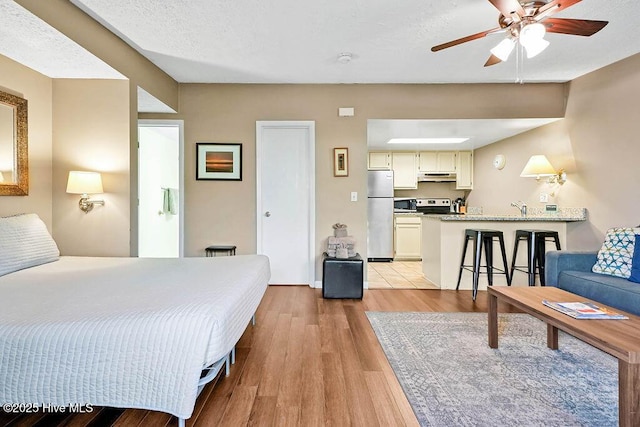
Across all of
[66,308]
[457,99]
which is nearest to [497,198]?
[457,99]

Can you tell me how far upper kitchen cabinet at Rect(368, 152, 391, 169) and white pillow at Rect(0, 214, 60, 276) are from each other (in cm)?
485

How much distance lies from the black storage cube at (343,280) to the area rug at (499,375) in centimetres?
74

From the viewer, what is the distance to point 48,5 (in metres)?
1.99

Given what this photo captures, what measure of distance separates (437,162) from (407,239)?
1625 mm

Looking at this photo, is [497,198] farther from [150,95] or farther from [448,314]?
[150,95]

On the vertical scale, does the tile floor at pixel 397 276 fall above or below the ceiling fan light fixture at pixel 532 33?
below

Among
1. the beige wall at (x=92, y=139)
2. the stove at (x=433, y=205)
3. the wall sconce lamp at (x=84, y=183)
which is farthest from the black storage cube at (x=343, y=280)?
the stove at (x=433, y=205)

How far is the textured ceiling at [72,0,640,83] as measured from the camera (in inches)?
88.3

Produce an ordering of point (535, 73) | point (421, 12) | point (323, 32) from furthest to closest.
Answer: point (535, 73), point (323, 32), point (421, 12)

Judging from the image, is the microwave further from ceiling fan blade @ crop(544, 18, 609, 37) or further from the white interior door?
ceiling fan blade @ crop(544, 18, 609, 37)

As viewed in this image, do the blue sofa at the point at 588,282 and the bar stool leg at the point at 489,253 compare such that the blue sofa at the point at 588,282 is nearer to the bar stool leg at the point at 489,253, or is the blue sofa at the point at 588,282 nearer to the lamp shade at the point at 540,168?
the bar stool leg at the point at 489,253

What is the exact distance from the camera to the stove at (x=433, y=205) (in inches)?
242

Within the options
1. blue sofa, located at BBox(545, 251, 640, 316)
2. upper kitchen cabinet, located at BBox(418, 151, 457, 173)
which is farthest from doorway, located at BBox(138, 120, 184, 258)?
blue sofa, located at BBox(545, 251, 640, 316)

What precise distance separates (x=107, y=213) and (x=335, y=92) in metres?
2.83
